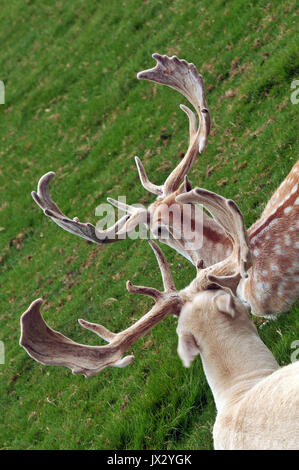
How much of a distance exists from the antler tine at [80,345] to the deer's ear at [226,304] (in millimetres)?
327

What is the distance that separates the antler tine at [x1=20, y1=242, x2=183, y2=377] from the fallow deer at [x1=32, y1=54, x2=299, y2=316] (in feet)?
2.08

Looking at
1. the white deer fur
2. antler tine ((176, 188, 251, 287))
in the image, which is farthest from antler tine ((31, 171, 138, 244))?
the white deer fur

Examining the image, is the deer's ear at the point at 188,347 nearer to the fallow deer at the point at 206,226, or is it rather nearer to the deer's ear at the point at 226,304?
the deer's ear at the point at 226,304

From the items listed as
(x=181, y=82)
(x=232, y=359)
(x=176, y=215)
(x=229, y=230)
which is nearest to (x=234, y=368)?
(x=232, y=359)

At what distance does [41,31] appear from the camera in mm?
17609

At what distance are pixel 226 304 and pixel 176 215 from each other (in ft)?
6.36

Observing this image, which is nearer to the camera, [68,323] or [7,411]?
[7,411]

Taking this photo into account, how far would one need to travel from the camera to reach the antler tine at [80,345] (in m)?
4.30

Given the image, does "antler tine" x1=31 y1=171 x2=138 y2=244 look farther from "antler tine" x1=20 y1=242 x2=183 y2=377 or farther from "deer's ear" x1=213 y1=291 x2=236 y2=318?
"deer's ear" x1=213 y1=291 x2=236 y2=318

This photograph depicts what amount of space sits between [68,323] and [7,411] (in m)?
1.37

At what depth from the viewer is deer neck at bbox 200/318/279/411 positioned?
13.3ft

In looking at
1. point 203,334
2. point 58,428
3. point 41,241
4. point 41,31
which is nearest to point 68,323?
point 58,428

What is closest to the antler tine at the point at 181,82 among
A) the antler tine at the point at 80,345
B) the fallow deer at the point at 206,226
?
the fallow deer at the point at 206,226
